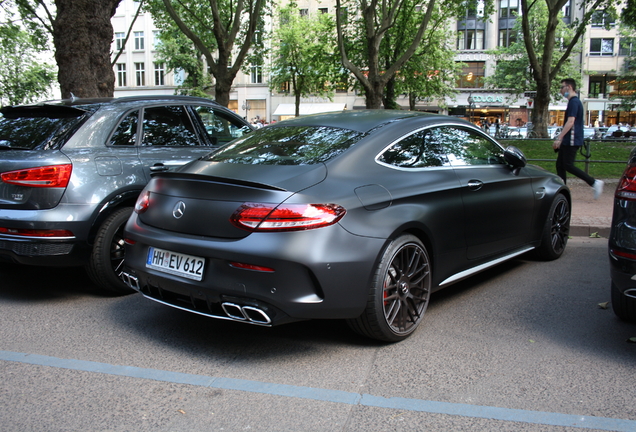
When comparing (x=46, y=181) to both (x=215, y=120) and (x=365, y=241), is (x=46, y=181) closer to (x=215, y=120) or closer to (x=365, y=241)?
(x=215, y=120)

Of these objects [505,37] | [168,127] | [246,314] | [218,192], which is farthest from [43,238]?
[505,37]

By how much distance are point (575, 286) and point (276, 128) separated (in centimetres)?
306

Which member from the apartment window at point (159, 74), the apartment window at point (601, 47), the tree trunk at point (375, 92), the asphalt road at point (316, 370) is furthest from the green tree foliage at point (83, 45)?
the apartment window at point (601, 47)

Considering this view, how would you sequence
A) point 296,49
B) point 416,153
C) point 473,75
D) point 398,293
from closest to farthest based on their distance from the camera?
point 398,293 → point 416,153 → point 296,49 → point 473,75

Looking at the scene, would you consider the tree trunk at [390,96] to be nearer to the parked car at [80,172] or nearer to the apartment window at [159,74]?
the parked car at [80,172]

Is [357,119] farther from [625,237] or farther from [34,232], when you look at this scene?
[34,232]

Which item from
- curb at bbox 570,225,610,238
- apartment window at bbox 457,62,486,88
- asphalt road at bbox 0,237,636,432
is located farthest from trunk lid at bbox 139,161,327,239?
apartment window at bbox 457,62,486,88

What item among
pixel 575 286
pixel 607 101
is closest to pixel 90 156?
pixel 575 286

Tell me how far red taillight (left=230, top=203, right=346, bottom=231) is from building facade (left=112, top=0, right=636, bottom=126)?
192 ft

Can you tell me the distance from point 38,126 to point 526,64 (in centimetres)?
5556

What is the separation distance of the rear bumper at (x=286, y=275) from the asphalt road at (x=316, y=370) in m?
0.38

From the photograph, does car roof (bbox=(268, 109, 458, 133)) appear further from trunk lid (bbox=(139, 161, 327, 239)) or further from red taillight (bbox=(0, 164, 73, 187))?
red taillight (bbox=(0, 164, 73, 187))

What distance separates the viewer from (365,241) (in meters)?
3.61

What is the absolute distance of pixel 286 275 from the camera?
3.40m
